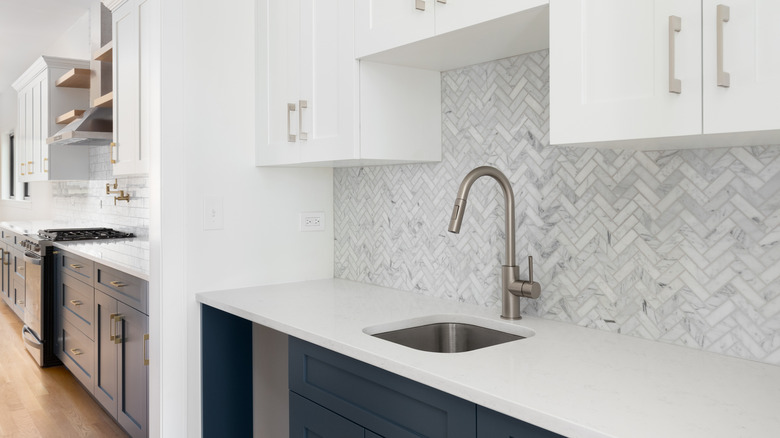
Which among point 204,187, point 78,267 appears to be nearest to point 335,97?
point 204,187

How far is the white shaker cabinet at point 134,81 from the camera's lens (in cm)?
229

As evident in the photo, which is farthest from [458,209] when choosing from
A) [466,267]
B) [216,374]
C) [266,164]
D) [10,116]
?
[10,116]

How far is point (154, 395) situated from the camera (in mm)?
2299

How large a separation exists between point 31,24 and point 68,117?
5.29 ft

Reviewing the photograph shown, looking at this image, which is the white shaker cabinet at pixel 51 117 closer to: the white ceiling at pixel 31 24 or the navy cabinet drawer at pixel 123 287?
the white ceiling at pixel 31 24

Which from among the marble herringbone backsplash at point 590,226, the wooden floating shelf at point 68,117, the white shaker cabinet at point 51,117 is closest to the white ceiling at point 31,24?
the white shaker cabinet at point 51,117

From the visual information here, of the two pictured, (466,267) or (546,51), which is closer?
(546,51)

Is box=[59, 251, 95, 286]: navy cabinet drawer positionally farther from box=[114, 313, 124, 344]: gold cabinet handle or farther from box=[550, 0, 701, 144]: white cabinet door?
box=[550, 0, 701, 144]: white cabinet door

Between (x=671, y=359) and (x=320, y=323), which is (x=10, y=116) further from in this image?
(x=671, y=359)

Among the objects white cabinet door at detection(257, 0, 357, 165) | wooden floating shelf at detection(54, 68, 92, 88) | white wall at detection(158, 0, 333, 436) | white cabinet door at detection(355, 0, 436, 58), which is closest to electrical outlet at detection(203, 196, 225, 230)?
white wall at detection(158, 0, 333, 436)

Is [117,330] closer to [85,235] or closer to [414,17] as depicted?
[85,235]

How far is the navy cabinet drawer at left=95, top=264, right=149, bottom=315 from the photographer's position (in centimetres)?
265

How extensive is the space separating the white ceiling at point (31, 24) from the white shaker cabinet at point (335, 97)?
127 inches

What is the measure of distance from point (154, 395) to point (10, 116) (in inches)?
287
